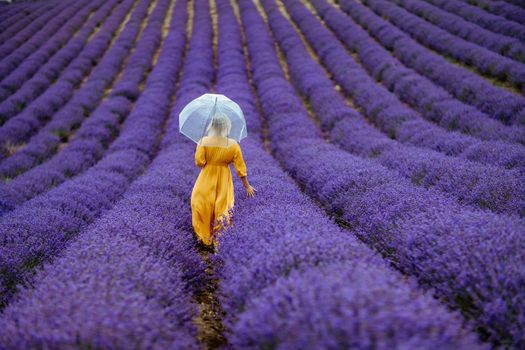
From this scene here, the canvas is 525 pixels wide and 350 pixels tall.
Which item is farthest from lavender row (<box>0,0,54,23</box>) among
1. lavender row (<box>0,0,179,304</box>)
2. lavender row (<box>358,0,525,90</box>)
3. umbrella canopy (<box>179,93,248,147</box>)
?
umbrella canopy (<box>179,93,248,147</box>)

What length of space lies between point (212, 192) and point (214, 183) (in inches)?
3.2

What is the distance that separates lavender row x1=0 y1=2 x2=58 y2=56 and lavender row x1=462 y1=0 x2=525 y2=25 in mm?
16150

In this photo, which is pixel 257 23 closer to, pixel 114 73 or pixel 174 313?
pixel 114 73

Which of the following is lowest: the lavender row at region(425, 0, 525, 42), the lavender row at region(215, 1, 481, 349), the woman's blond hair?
the lavender row at region(425, 0, 525, 42)

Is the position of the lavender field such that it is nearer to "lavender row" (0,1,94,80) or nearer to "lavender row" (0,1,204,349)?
"lavender row" (0,1,204,349)

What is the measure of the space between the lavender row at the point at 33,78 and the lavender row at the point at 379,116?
7.28m

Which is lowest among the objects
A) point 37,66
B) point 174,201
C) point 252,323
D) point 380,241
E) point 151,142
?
point 37,66

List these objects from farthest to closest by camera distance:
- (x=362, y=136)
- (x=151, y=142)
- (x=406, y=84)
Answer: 1. (x=406, y=84)
2. (x=151, y=142)
3. (x=362, y=136)

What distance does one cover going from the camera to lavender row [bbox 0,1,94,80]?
13.5 metres

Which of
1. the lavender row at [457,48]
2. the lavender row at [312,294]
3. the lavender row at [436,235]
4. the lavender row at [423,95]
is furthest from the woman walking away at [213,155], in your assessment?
the lavender row at [457,48]

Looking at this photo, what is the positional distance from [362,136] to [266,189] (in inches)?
131

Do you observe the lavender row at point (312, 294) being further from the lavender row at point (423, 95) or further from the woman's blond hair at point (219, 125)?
the lavender row at point (423, 95)

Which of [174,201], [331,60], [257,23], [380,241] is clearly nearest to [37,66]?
[257,23]

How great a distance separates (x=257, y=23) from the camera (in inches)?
645
